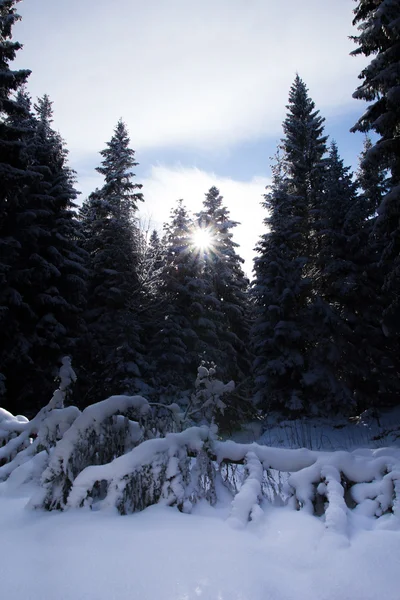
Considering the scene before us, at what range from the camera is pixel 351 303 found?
599 inches

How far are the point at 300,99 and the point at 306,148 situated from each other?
177 inches

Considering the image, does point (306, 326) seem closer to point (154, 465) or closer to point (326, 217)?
point (326, 217)

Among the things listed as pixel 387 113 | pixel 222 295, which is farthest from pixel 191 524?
pixel 222 295

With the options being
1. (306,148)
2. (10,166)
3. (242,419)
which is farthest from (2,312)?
(306,148)

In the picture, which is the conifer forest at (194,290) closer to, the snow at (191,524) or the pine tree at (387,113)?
the pine tree at (387,113)

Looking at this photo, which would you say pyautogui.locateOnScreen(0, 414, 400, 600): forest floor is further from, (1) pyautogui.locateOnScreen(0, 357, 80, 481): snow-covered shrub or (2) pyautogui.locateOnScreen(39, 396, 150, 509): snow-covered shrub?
(1) pyautogui.locateOnScreen(0, 357, 80, 481): snow-covered shrub

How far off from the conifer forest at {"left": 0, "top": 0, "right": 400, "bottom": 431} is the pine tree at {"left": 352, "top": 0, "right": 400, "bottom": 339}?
1.8 inches

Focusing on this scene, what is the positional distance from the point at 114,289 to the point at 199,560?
15291 millimetres

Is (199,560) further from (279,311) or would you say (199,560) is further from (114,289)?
(114,289)

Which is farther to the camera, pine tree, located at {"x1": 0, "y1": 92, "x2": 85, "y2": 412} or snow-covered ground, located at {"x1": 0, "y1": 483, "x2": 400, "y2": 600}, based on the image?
pine tree, located at {"x1": 0, "y1": 92, "x2": 85, "y2": 412}

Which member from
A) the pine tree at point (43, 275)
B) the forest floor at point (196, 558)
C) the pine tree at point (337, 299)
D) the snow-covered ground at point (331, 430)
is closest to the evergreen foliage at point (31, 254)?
the pine tree at point (43, 275)

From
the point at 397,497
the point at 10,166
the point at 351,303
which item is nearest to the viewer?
the point at 397,497

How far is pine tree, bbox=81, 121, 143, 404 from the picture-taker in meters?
15.3

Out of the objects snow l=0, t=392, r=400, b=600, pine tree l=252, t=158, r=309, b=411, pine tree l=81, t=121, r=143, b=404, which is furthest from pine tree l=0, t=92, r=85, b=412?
snow l=0, t=392, r=400, b=600
